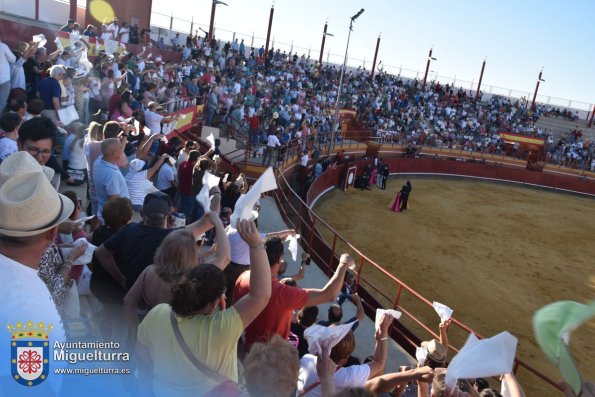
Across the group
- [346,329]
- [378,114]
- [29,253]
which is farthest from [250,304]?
[378,114]

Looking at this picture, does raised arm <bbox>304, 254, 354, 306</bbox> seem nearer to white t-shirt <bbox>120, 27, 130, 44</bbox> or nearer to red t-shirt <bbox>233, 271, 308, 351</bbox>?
red t-shirt <bbox>233, 271, 308, 351</bbox>

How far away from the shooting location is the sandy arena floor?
36.0 feet

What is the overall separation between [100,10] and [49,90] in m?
22.6

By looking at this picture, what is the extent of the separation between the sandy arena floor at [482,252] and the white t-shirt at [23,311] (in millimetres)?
8792

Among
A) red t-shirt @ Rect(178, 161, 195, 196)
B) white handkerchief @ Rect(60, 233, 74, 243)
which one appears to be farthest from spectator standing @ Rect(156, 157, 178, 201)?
white handkerchief @ Rect(60, 233, 74, 243)

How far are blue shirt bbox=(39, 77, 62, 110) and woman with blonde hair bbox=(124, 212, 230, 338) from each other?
Result: 539 cm

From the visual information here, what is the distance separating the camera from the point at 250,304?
241cm

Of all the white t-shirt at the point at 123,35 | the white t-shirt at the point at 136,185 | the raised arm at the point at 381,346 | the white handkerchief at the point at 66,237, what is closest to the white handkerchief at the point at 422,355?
the raised arm at the point at 381,346

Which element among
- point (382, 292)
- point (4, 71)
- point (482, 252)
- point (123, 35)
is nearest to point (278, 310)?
point (4, 71)

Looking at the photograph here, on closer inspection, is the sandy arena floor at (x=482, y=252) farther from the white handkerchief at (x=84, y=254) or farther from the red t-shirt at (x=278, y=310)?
the white handkerchief at (x=84, y=254)

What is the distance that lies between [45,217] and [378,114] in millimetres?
34029

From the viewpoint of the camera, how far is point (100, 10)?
1043 inches

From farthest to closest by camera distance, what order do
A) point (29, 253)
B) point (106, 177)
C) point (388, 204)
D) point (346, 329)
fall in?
1. point (388, 204)
2. point (106, 177)
3. point (346, 329)
4. point (29, 253)

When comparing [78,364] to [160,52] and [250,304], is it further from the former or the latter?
[160,52]
